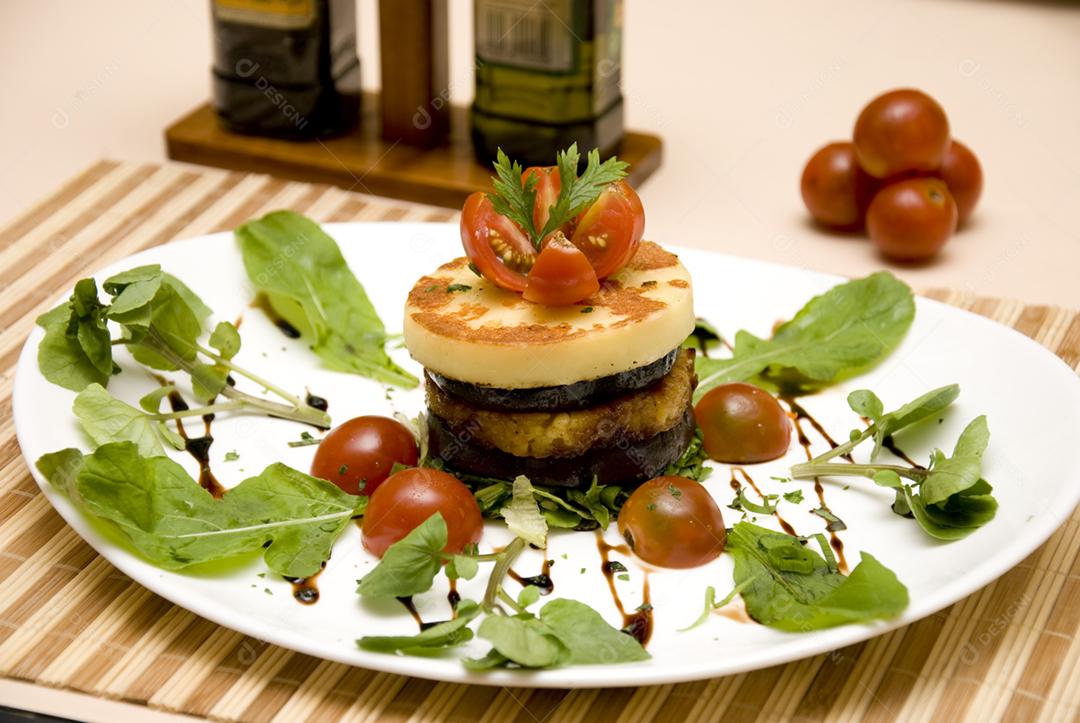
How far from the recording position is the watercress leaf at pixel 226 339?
388cm

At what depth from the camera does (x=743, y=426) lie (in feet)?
11.9

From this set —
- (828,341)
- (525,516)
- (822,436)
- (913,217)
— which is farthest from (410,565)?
(913,217)

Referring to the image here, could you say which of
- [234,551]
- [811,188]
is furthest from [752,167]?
[234,551]

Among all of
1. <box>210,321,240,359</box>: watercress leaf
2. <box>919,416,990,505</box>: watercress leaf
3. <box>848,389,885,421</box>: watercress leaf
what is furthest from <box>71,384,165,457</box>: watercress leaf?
<box>919,416,990,505</box>: watercress leaf

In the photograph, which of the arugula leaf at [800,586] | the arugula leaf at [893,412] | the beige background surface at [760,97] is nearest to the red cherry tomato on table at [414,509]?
the arugula leaf at [800,586]

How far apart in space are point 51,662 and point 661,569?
1.29 metres

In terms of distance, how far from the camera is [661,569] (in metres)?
3.22

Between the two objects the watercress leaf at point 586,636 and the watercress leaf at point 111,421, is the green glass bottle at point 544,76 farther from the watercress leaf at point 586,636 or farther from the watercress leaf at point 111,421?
the watercress leaf at point 586,636

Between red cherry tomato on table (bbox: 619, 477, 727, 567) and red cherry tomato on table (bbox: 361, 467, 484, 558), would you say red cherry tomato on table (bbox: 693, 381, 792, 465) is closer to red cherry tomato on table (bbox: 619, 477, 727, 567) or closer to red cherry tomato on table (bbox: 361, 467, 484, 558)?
red cherry tomato on table (bbox: 619, 477, 727, 567)

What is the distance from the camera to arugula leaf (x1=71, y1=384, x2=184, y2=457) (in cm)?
344

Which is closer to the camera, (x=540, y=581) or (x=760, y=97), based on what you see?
(x=540, y=581)

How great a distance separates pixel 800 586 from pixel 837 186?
263cm

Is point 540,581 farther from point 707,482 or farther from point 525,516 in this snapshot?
point 707,482

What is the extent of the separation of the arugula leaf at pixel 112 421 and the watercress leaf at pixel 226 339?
0.38 metres
